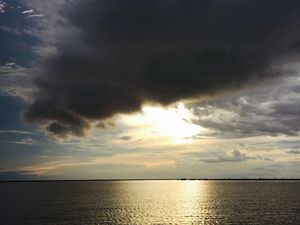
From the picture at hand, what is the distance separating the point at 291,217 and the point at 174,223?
105 feet

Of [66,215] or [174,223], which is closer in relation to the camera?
[174,223]

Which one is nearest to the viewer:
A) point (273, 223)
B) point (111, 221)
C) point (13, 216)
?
point (273, 223)

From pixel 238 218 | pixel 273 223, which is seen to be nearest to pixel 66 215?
pixel 238 218

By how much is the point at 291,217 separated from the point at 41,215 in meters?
68.8

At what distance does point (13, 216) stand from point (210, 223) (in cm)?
5478

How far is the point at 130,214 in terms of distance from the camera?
353ft

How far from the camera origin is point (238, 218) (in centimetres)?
9512

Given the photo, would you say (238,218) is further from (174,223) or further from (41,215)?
(41,215)

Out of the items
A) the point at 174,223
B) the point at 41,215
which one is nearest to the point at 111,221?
the point at 174,223

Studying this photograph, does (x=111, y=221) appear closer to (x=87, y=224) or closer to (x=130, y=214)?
(x=87, y=224)

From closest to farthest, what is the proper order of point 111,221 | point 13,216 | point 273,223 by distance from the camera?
point 273,223 → point 111,221 → point 13,216

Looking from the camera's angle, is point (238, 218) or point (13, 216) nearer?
point (238, 218)

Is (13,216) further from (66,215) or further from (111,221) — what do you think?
(111,221)

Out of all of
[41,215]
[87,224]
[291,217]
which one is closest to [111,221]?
[87,224]
